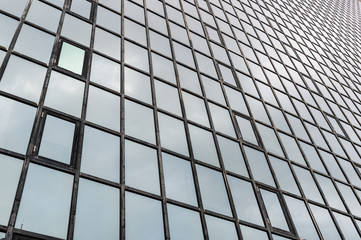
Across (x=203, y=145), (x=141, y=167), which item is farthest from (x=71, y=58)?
(x=203, y=145)

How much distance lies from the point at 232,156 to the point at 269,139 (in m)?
3.58

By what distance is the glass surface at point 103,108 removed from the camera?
11625 mm

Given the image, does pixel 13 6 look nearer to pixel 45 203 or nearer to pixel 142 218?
pixel 45 203

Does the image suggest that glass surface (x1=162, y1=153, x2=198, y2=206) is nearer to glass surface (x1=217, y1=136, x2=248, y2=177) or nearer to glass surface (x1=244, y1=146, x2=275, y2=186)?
glass surface (x1=217, y1=136, x2=248, y2=177)

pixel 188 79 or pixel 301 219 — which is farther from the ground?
pixel 188 79

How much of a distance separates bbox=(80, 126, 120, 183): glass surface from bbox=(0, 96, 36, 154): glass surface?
1.64 metres

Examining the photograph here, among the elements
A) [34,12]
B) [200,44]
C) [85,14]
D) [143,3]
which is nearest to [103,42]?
[85,14]

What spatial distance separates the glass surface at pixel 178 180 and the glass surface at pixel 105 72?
3.38m

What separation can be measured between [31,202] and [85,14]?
965 centimetres

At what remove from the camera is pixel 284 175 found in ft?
53.1

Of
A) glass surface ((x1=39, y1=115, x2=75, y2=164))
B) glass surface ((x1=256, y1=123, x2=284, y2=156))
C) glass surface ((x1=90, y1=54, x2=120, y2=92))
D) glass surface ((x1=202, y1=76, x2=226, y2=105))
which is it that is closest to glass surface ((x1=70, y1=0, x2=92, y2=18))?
glass surface ((x1=90, y1=54, x2=120, y2=92))

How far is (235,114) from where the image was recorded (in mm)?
17312

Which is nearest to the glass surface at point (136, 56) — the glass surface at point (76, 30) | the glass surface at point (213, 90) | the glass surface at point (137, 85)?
the glass surface at point (137, 85)

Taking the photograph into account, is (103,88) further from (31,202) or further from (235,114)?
(235,114)
